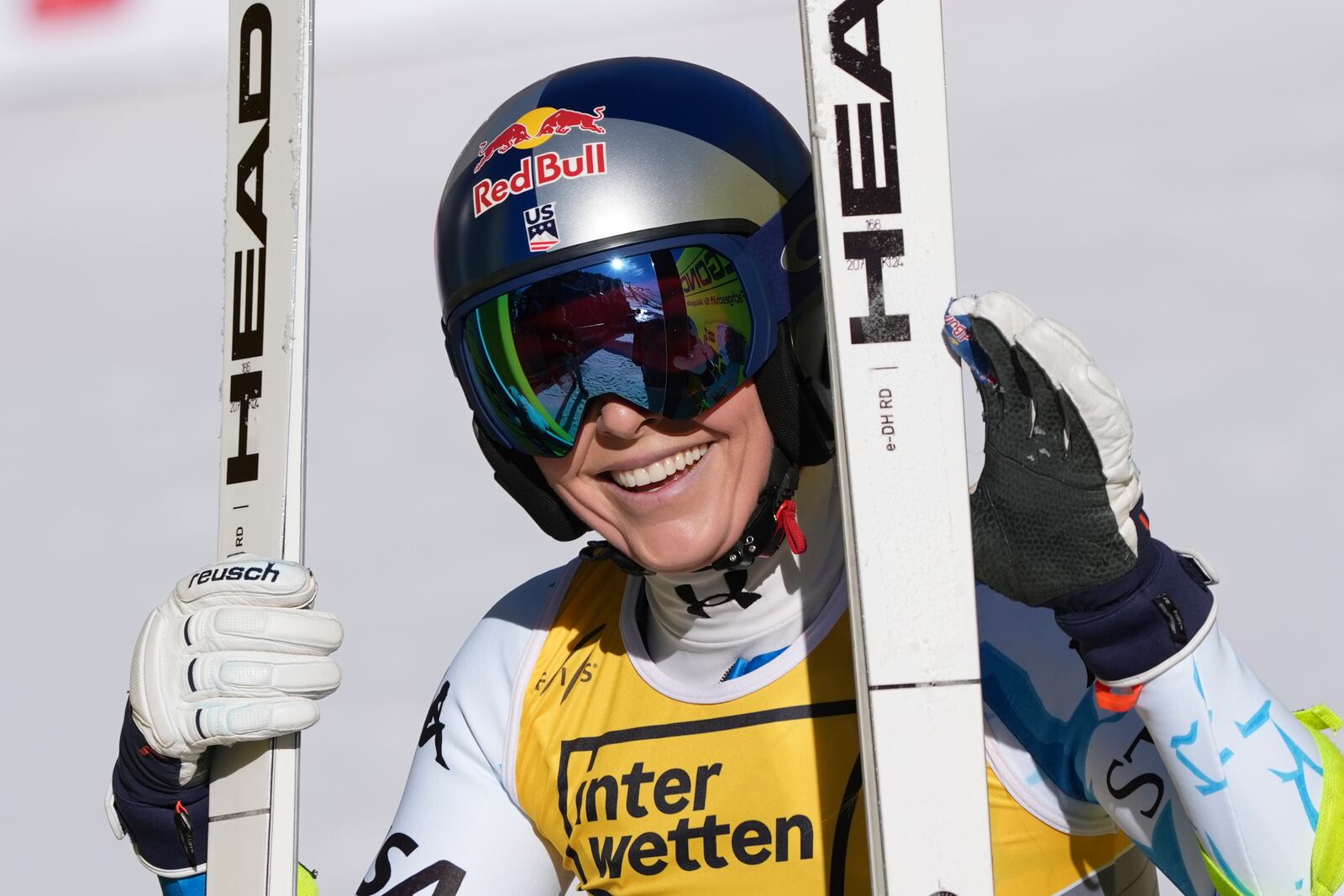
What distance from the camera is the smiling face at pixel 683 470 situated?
2100mm

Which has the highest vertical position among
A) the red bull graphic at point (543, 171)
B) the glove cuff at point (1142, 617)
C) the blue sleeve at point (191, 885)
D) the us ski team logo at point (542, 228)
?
the red bull graphic at point (543, 171)

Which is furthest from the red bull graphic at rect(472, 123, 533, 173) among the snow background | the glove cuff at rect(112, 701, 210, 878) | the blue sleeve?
the snow background

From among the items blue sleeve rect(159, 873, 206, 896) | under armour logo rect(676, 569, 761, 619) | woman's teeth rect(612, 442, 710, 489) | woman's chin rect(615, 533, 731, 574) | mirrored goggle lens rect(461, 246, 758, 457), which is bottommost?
blue sleeve rect(159, 873, 206, 896)

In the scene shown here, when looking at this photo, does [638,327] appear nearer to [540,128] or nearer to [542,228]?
[542,228]

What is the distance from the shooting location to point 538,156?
2.10 m

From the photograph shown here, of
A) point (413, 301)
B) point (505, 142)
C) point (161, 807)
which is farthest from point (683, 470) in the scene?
point (413, 301)

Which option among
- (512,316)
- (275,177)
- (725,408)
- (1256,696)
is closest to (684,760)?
(725,408)

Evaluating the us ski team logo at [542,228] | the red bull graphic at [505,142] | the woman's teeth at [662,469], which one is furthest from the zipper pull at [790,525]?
the red bull graphic at [505,142]

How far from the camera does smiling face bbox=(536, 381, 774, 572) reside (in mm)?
2100

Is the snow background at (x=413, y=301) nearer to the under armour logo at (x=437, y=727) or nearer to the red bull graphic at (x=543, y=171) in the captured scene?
the under armour logo at (x=437, y=727)

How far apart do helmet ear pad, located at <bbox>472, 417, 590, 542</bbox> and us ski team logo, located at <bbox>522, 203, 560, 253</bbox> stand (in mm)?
330

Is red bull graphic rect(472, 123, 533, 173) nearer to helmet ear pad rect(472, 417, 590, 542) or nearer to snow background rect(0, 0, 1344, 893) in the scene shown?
helmet ear pad rect(472, 417, 590, 542)

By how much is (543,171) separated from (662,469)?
41 cm

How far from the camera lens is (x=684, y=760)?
2.18 m
